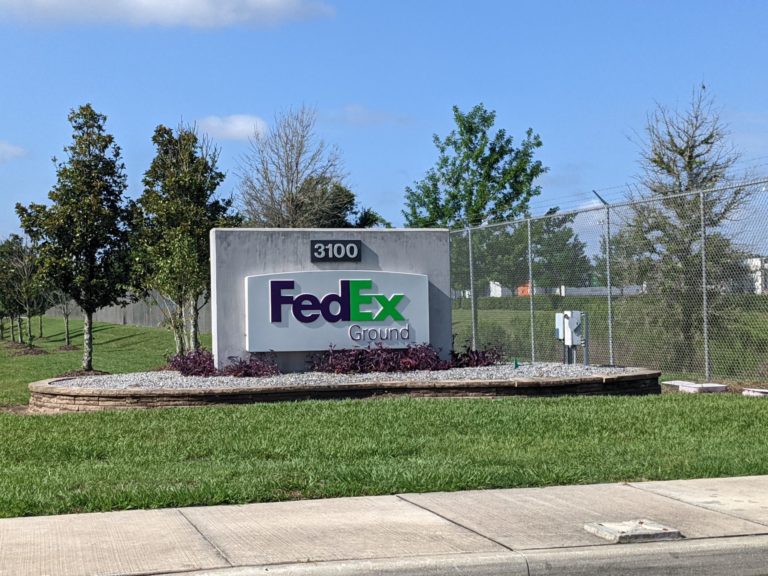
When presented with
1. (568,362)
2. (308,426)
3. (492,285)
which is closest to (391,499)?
(308,426)

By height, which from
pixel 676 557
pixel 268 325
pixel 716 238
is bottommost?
pixel 676 557

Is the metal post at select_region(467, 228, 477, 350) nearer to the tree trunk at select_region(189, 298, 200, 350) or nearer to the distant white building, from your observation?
the tree trunk at select_region(189, 298, 200, 350)

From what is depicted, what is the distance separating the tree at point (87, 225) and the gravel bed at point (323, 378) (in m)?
6.46

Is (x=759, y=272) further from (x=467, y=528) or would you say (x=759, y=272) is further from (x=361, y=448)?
(x=467, y=528)

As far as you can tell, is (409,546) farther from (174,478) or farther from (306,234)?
(306,234)

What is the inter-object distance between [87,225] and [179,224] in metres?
1.97

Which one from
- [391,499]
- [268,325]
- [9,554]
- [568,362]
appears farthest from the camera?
[568,362]

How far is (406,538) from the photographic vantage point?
6.46m

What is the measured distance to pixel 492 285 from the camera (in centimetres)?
2069

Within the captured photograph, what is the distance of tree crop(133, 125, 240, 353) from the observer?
66.6ft

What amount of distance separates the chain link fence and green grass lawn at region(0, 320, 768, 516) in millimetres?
1903

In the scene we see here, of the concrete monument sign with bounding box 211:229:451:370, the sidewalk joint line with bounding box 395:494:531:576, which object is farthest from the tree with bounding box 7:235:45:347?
the sidewalk joint line with bounding box 395:494:531:576

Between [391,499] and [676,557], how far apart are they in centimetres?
230

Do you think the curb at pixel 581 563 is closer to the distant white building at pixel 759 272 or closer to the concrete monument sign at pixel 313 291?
the distant white building at pixel 759 272
